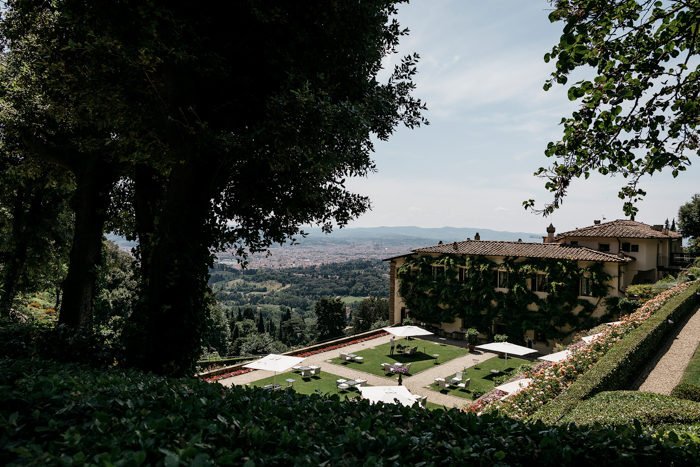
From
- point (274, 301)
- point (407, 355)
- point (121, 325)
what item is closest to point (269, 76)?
point (121, 325)

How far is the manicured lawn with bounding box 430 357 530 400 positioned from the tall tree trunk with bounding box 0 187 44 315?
19.3 meters

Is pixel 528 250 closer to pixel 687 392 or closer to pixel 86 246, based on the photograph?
pixel 687 392

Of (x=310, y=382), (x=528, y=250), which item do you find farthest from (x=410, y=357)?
(x=528, y=250)

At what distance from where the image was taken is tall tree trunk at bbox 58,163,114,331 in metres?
8.65

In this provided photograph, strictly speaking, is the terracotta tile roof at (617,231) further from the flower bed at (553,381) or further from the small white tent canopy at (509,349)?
the flower bed at (553,381)

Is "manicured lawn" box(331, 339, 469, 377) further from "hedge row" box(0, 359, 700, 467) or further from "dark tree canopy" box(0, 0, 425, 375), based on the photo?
"hedge row" box(0, 359, 700, 467)

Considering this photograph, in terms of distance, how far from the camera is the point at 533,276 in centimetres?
2531

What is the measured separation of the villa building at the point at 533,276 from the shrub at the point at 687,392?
16.7 m

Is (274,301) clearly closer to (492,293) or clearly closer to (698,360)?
(492,293)

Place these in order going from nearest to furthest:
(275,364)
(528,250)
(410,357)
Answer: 1. (275,364)
2. (410,357)
3. (528,250)

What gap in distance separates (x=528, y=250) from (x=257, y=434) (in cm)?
2747

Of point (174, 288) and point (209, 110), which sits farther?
point (209, 110)

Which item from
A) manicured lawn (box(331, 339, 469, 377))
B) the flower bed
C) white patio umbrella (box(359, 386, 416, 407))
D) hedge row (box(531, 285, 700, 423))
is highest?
hedge row (box(531, 285, 700, 423))

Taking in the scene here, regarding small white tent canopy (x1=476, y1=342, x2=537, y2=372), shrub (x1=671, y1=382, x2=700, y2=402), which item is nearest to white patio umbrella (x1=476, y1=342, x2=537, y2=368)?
small white tent canopy (x1=476, y1=342, x2=537, y2=372)
